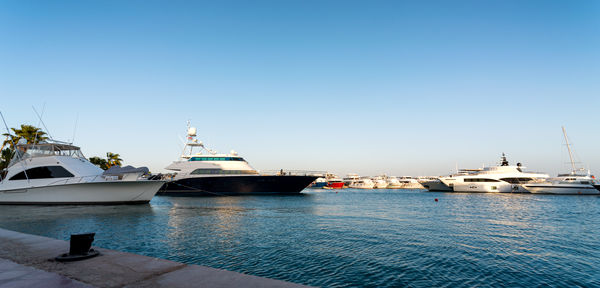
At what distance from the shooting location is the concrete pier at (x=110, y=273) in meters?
4.17

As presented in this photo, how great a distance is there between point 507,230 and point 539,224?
4.56m

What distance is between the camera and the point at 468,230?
51.2 ft

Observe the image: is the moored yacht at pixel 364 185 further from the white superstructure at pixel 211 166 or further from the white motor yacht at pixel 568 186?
the white superstructure at pixel 211 166

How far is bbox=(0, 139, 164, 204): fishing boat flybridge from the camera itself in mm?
24500

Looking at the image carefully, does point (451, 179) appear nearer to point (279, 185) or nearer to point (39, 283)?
point (279, 185)

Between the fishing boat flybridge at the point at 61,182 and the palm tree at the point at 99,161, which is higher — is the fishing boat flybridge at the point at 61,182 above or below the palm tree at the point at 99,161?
below

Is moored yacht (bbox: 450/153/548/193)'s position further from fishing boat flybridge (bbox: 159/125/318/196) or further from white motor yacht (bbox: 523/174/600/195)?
fishing boat flybridge (bbox: 159/125/318/196)

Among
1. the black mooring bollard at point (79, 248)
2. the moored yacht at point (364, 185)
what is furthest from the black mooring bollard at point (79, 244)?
the moored yacht at point (364, 185)

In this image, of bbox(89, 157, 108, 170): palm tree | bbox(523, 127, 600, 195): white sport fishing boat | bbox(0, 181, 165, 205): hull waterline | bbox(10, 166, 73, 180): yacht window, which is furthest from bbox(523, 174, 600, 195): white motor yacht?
bbox(89, 157, 108, 170): palm tree

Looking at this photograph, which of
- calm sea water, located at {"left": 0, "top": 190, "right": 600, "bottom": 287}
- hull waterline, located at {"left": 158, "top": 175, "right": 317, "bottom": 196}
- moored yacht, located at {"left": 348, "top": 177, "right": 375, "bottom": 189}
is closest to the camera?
calm sea water, located at {"left": 0, "top": 190, "right": 600, "bottom": 287}

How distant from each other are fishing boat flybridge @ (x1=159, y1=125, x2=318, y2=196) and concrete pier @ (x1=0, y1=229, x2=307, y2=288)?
3933 centimetres

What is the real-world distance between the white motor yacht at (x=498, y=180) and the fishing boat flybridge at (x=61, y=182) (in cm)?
6442

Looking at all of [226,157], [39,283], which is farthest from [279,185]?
[39,283]

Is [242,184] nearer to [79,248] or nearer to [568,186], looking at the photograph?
[79,248]
